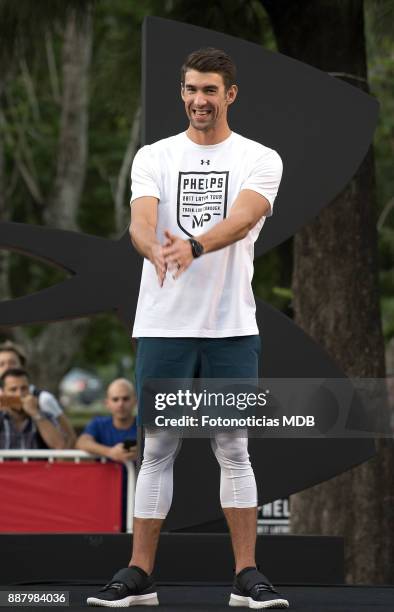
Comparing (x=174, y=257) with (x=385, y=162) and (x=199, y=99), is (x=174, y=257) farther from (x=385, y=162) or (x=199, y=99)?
(x=385, y=162)

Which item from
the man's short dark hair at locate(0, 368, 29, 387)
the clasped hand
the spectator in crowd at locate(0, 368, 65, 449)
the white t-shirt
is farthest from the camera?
the man's short dark hair at locate(0, 368, 29, 387)

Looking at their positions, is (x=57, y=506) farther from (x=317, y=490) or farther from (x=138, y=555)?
(x=138, y=555)

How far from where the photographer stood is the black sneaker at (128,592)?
4.52 metres

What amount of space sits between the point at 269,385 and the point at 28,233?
1441 millimetres

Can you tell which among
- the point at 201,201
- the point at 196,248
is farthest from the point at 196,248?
the point at 201,201

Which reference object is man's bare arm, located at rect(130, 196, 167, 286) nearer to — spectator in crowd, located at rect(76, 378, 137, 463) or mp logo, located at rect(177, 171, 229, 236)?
mp logo, located at rect(177, 171, 229, 236)

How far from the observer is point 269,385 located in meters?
6.27

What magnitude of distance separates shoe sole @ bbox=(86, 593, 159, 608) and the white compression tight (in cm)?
30

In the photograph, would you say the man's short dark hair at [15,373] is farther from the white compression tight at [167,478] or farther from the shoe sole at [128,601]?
the shoe sole at [128,601]

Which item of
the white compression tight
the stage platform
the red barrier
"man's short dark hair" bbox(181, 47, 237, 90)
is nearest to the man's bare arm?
"man's short dark hair" bbox(181, 47, 237, 90)

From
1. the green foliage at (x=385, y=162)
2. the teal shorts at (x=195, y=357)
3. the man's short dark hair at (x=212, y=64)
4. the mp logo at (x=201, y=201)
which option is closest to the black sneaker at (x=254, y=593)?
the teal shorts at (x=195, y=357)

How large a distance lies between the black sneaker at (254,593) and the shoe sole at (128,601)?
0.30 metres

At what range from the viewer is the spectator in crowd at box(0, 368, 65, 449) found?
27.8 feet

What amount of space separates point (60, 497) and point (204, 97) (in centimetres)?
376
